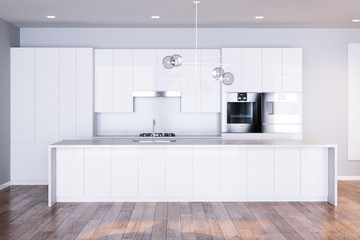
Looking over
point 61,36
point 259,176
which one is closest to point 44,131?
point 61,36

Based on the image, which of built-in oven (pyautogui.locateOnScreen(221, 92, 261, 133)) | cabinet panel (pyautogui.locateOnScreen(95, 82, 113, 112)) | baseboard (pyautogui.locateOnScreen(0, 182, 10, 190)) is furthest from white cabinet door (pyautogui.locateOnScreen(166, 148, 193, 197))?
baseboard (pyautogui.locateOnScreen(0, 182, 10, 190))

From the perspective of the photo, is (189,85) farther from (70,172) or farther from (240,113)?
(70,172)

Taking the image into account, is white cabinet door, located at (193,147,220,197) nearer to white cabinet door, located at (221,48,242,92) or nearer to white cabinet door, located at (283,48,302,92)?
white cabinet door, located at (221,48,242,92)

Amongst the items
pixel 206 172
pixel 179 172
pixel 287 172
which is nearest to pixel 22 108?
pixel 179 172

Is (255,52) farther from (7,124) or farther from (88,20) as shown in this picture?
(7,124)

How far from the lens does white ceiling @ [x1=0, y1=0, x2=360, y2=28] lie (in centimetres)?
521

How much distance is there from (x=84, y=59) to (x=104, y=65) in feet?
1.16

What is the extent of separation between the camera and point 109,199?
5203 mm

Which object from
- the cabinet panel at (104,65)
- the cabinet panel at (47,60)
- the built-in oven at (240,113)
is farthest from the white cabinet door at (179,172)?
the cabinet panel at (47,60)

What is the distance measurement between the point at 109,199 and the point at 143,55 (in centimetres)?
267

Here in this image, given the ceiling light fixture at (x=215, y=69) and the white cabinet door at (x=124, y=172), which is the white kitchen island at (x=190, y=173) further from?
the ceiling light fixture at (x=215, y=69)

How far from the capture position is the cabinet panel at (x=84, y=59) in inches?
256

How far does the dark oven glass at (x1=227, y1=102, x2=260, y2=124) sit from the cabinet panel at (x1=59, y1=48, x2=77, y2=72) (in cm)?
276

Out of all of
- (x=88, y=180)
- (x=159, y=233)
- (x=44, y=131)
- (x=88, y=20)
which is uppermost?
(x=88, y=20)
